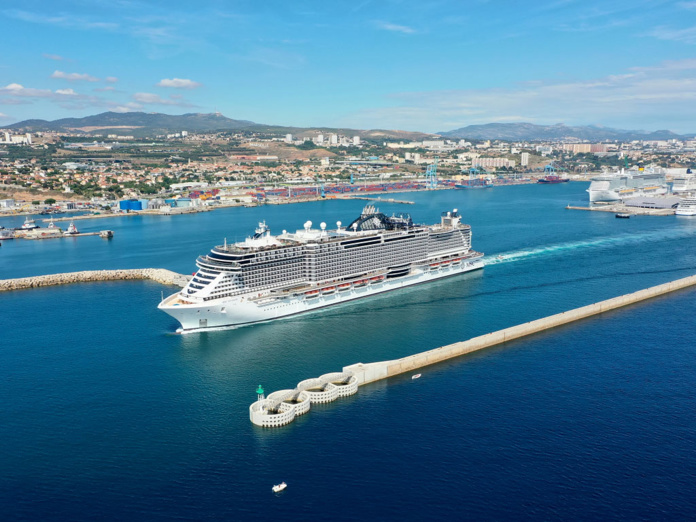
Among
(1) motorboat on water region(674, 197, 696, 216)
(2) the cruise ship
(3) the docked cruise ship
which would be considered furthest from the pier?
(2) the cruise ship

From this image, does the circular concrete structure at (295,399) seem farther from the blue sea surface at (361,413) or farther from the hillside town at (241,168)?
the hillside town at (241,168)

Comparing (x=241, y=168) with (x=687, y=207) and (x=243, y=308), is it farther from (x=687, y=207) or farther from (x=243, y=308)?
(x=243, y=308)

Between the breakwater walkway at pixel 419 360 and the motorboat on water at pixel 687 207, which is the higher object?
the motorboat on water at pixel 687 207

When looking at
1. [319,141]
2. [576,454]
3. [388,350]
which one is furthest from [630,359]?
[319,141]

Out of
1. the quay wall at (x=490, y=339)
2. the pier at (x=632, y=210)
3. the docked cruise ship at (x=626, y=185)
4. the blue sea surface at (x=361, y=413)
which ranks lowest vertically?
the blue sea surface at (x=361, y=413)

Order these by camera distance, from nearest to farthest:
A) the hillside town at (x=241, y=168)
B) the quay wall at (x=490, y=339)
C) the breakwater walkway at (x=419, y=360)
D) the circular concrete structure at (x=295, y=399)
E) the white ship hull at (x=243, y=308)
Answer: the breakwater walkway at (x=419, y=360), the circular concrete structure at (x=295, y=399), the quay wall at (x=490, y=339), the white ship hull at (x=243, y=308), the hillside town at (x=241, y=168)

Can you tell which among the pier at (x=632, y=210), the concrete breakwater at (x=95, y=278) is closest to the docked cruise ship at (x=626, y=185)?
the pier at (x=632, y=210)
